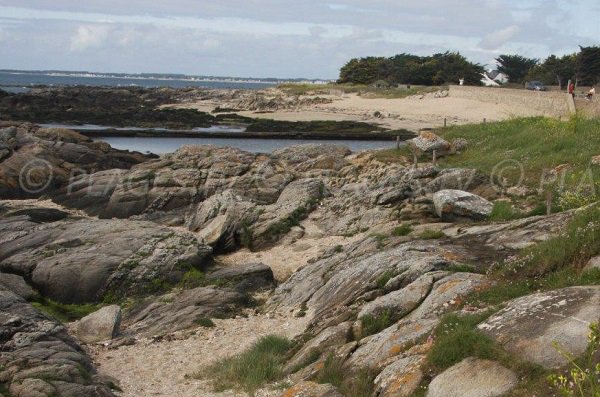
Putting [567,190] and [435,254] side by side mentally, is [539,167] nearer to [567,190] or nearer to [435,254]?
[567,190]

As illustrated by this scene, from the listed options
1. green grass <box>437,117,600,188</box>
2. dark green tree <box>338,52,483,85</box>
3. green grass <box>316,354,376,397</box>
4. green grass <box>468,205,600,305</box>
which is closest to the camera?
green grass <box>316,354,376,397</box>

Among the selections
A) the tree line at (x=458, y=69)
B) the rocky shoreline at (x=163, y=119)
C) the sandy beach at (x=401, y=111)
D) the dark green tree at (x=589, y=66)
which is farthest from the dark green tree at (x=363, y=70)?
the dark green tree at (x=589, y=66)

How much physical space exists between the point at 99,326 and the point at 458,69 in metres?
85.2

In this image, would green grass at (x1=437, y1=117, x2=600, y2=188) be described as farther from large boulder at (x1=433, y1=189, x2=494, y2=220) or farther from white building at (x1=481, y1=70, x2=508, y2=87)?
white building at (x1=481, y1=70, x2=508, y2=87)

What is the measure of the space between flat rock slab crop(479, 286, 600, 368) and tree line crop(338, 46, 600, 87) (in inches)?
2741

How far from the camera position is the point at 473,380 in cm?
865

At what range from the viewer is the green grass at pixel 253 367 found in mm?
11891

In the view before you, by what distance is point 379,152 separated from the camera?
30.2 m

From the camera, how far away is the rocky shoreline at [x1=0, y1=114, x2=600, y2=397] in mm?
10148

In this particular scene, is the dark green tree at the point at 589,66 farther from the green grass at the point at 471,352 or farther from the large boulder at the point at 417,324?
the green grass at the point at 471,352

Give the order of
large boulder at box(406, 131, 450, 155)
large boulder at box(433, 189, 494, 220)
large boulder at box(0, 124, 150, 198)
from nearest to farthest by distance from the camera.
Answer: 1. large boulder at box(433, 189, 494, 220)
2. large boulder at box(406, 131, 450, 155)
3. large boulder at box(0, 124, 150, 198)

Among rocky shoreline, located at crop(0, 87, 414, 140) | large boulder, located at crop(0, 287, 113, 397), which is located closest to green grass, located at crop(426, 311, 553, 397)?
large boulder, located at crop(0, 287, 113, 397)

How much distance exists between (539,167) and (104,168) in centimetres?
2099

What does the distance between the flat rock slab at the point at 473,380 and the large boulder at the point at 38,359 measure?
17.2 ft
